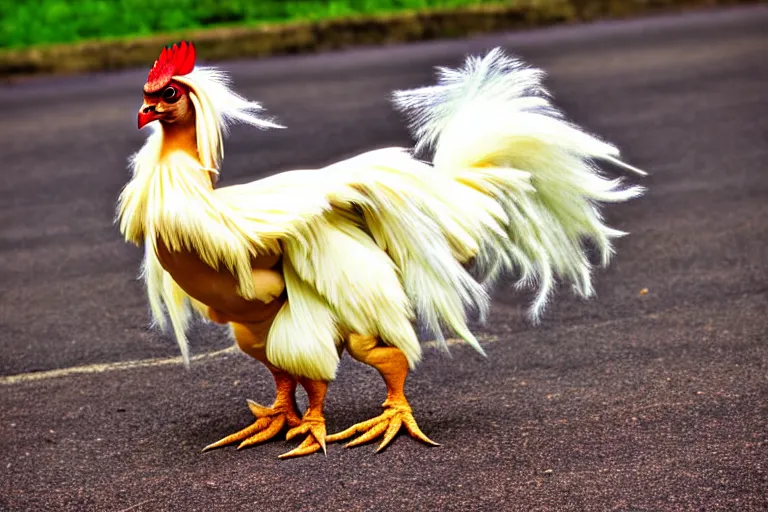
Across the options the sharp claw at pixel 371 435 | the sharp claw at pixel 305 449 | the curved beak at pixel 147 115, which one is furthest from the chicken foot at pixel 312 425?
the curved beak at pixel 147 115

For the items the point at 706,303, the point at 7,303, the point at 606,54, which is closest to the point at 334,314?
the point at 706,303

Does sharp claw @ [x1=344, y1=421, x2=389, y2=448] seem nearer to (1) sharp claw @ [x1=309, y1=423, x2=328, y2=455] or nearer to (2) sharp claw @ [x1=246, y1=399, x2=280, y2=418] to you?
(1) sharp claw @ [x1=309, y1=423, x2=328, y2=455]

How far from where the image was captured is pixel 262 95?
10297mm

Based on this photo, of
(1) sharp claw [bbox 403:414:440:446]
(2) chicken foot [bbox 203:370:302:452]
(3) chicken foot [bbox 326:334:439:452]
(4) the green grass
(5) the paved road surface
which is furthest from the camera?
(4) the green grass

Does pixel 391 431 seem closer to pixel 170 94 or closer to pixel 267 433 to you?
pixel 267 433

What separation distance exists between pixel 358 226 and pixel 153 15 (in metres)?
10.3

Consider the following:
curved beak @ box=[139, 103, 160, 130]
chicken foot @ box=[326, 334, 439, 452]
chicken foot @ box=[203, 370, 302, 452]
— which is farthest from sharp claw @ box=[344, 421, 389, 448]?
curved beak @ box=[139, 103, 160, 130]

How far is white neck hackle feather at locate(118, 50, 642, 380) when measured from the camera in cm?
367

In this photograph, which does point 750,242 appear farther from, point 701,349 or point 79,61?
point 79,61

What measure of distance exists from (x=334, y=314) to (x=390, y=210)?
389mm

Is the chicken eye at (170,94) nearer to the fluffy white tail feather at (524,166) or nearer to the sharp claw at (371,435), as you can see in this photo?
the fluffy white tail feather at (524,166)

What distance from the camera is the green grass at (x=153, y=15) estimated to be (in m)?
13.1

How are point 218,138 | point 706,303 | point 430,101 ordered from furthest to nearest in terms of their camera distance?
point 706,303 → point 430,101 → point 218,138

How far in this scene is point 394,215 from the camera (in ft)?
12.7
